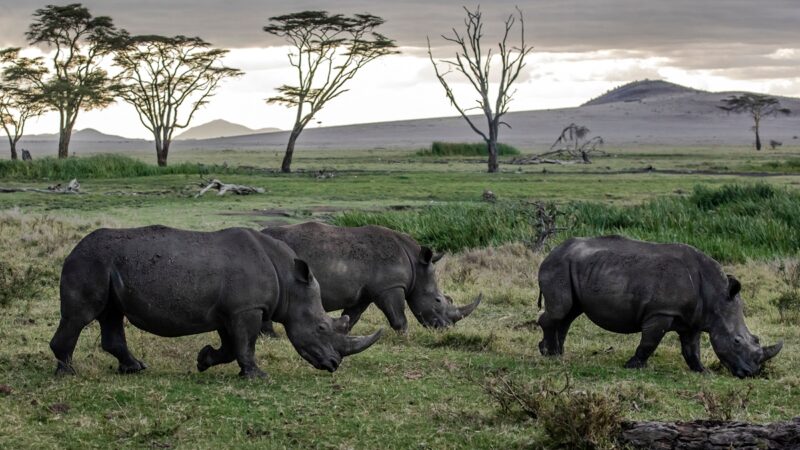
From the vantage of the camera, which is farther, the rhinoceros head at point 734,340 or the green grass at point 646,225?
the green grass at point 646,225

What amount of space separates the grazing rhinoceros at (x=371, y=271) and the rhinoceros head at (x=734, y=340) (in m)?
2.91

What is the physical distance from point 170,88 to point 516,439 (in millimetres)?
50105

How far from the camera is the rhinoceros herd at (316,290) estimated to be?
27.7 ft

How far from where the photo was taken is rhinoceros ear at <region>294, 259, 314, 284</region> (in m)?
8.80

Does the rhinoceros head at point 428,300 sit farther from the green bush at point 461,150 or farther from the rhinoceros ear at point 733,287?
the green bush at point 461,150

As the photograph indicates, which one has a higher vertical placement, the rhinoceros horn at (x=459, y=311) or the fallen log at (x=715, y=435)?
the fallen log at (x=715, y=435)

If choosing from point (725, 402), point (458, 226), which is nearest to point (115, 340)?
point (725, 402)

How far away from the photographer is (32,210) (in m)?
25.3

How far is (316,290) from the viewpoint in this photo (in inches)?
351

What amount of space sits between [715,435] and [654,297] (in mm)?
3307

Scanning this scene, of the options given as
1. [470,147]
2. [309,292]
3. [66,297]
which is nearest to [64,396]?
[66,297]

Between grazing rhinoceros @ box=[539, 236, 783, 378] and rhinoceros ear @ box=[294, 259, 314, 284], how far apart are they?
7.70ft

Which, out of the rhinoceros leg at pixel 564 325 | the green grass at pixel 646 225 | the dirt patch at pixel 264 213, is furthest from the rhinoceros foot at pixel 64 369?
the dirt patch at pixel 264 213

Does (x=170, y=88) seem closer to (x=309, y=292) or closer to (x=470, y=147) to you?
(x=470, y=147)
